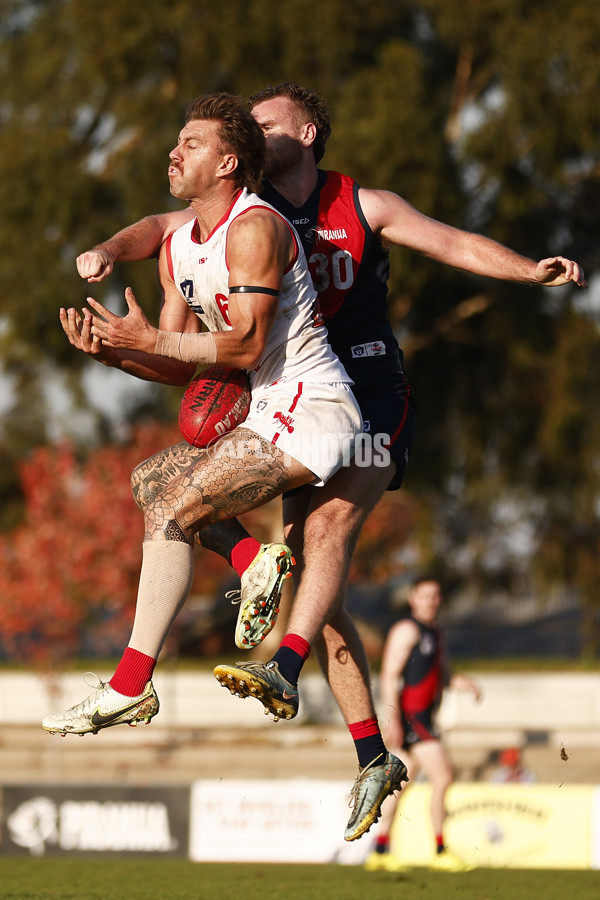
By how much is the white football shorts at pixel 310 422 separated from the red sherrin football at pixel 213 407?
3.4 inches

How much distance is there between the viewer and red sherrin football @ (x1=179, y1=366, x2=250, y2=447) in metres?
5.05

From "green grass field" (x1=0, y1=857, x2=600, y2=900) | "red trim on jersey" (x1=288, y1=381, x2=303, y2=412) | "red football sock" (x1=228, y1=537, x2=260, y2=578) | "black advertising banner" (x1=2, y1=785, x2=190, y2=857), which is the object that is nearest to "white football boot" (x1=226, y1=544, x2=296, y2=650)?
"red football sock" (x1=228, y1=537, x2=260, y2=578)

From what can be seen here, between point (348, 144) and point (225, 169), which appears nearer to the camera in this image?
point (225, 169)

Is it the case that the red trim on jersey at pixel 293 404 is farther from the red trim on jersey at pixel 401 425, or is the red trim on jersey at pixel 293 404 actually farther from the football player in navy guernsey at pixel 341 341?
the red trim on jersey at pixel 401 425

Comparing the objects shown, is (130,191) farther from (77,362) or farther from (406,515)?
(406,515)

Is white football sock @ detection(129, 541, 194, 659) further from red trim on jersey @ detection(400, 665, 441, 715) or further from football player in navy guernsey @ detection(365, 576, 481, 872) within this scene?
red trim on jersey @ detection(400, 665, 441, 715)

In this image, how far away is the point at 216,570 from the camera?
1048 inches

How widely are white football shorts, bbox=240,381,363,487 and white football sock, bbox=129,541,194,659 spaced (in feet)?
1.98

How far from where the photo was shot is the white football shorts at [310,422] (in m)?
4.95

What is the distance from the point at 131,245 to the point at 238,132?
699 millimetres

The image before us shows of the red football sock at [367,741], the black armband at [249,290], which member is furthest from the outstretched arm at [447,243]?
the red football sock at [367,741]

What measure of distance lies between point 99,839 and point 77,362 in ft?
48.2

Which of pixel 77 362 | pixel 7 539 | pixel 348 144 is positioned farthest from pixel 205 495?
pixel 7 539

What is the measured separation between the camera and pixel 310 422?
4949 millimetres
